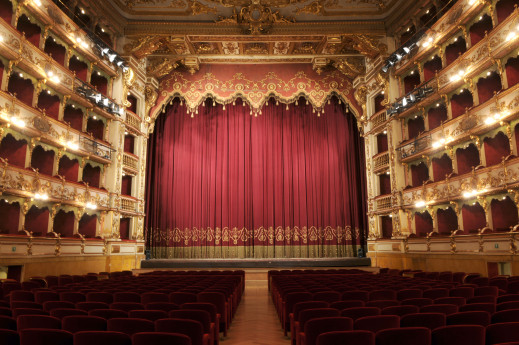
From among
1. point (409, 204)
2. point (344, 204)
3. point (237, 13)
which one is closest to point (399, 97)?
point (409, 204)

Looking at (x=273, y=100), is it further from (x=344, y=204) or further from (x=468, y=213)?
(x=468, y=213)

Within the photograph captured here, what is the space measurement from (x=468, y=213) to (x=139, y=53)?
42.0 feet

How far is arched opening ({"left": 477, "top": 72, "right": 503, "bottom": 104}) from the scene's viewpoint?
10969 mm

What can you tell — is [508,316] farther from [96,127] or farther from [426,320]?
[96,127]

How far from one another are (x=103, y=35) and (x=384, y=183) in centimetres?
1227

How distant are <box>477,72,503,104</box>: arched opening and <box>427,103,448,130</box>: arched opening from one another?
1.88 meters

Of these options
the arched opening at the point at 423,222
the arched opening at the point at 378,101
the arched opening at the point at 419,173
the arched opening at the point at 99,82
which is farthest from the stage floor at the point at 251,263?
the arched opening at the point at 99,82

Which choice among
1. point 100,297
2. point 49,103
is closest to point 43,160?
point 49,103

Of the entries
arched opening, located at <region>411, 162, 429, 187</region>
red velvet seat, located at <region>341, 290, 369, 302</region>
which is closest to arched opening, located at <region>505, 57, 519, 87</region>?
arched opening, located at <region>411, 162, 429, 187</region>

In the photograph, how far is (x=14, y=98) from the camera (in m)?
9.62

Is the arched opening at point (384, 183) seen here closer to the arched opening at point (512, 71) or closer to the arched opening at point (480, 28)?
the arched opening at point (480, 28)

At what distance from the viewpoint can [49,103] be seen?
11859 mm

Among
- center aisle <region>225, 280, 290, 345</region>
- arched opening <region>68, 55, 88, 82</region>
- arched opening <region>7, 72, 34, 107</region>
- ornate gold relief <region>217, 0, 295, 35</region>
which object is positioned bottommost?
center aisle <region>225, 280, 290, 345</region>

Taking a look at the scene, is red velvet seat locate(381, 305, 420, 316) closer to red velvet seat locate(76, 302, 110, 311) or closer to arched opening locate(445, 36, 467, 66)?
red velvet seat locate(76, 302, 110, 311)
